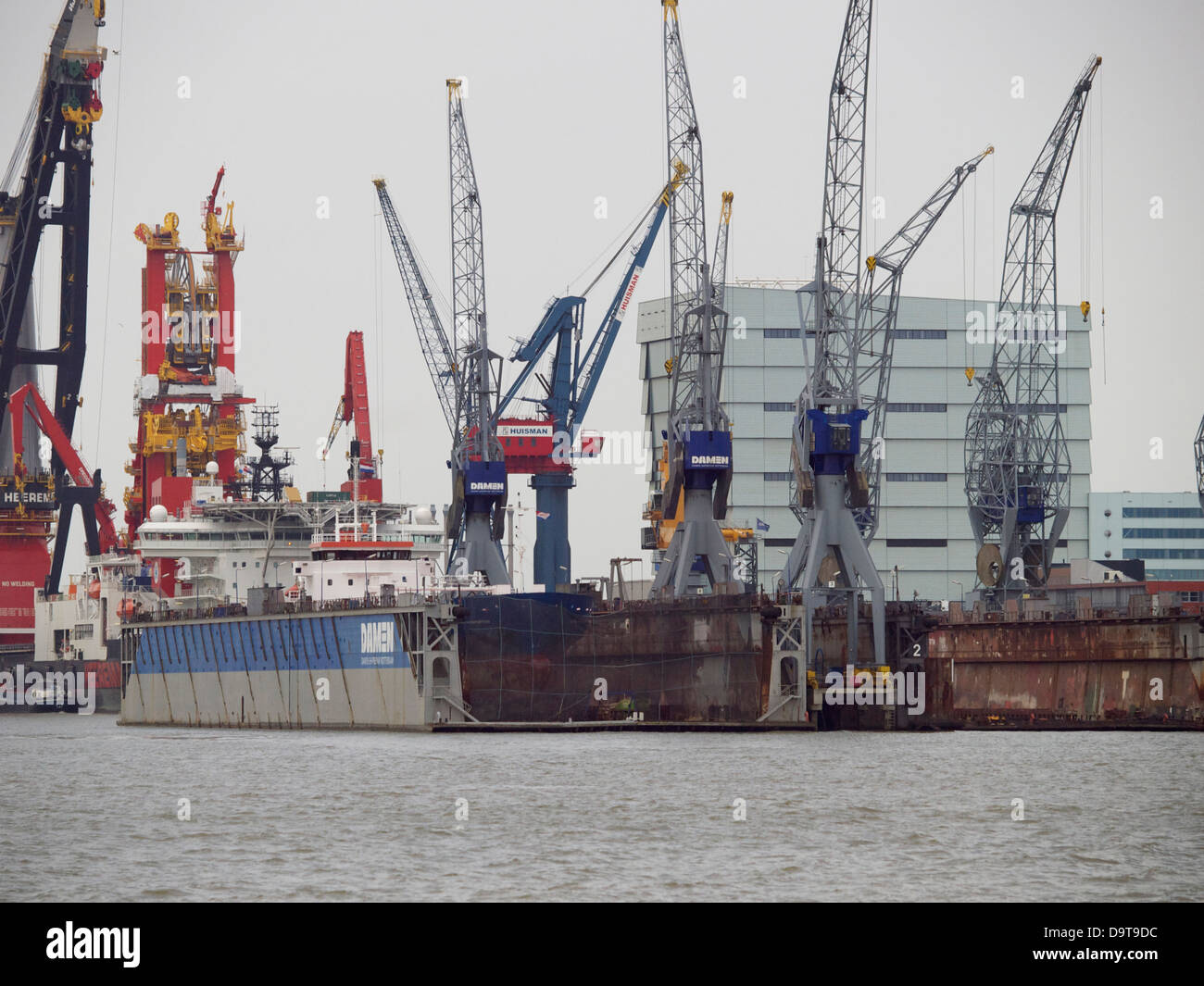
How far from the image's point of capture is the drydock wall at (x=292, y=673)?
282 feet

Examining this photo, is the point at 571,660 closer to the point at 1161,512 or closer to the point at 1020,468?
the point at 1020,468

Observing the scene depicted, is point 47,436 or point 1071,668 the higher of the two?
point 47,436

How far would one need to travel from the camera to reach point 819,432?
88.1 meters

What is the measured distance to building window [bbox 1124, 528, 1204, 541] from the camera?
185m

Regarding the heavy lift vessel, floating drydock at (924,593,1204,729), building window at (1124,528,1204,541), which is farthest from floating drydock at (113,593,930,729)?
building window at (1124,528,1204,541)

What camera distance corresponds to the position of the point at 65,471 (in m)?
156

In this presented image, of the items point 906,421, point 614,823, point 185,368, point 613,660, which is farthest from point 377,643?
point 906,421

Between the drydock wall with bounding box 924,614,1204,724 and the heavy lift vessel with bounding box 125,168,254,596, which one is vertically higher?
the heavy lift vessel with bounding box 125,168,254,596

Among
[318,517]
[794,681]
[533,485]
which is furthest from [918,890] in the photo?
[533,485]

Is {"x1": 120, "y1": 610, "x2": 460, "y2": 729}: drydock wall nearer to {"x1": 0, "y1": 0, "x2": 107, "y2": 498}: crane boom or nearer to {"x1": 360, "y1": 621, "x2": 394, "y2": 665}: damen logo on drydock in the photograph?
{"x1": 360, "y1": 621, "x2": 394, "y2": 665}: damen logo on drydock

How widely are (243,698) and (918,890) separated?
68178mm

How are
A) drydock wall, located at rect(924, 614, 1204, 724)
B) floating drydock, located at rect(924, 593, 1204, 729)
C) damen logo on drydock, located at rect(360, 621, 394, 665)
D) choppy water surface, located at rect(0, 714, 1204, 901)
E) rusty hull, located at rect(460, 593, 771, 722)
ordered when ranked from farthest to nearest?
drydock wall, located at rect(924, 614, 1204, 724) < floating drydock, located at rect(924, 593, 1204, 729) < damen logo on drydock, located at rect(360, 621, 394, 665) < rusty hull, located at rect(460, 593, 771, 722) < choppy water surface, located at rect(0, 714, 1204, 901)

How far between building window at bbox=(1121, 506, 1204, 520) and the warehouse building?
1827 cm

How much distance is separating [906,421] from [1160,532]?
33.2 meters
